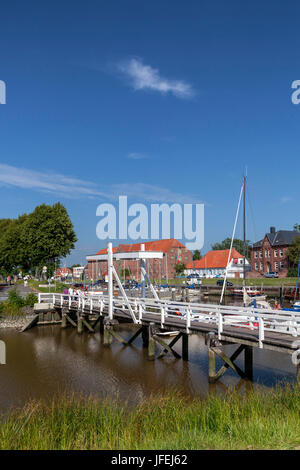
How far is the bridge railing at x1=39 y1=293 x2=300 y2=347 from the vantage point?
13.1 meters

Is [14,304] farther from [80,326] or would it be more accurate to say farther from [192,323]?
[192,323]

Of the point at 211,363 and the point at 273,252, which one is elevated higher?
the point at 273,252

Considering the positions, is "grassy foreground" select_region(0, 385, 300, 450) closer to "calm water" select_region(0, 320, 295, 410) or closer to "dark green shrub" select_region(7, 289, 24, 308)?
"calm water" select_region(0, 320, 295, 410)

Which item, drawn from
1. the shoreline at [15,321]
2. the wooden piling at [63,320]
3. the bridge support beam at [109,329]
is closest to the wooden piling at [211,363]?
the bridge support beam at [109,329]

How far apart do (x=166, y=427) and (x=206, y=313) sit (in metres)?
15.3

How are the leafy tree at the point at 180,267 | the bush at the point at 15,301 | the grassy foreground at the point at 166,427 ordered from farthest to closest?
1. the leafy tree at the point at 180,267
2. the bush at the point at 15,301
3. the grassy foreground at the point at 166,427

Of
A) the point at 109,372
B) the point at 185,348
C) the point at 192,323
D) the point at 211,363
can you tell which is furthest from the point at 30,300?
the point at 211,363

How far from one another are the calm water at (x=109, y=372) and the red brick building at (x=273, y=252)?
6114cm

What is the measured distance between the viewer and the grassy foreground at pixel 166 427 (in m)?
6.68

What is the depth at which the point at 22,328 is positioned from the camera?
27.1m

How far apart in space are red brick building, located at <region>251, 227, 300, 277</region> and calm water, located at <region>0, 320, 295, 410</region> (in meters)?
61.1

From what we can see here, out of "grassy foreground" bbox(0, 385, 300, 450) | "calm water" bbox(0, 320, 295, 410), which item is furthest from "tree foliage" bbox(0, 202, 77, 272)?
"grassy foreground" bbox(0, 385, 300, 450)

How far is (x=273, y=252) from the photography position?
8206 centimetres

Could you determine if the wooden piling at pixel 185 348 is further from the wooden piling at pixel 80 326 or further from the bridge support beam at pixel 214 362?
the wooden piling at pixel 80 326
